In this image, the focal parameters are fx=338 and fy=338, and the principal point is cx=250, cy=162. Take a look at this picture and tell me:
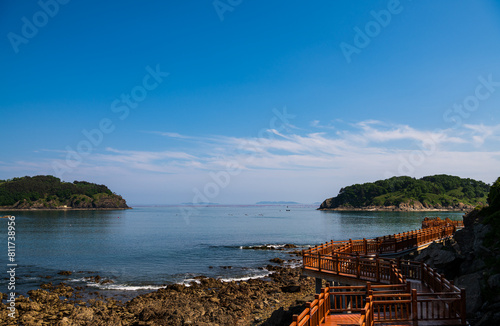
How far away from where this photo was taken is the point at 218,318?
20766mm

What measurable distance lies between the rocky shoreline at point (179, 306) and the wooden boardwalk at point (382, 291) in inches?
158

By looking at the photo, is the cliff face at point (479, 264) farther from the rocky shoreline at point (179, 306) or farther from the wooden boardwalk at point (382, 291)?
the rocky shoreline at point (179, 306)

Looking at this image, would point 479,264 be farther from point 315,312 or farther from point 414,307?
point 315,312

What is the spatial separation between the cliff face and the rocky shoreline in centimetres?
915

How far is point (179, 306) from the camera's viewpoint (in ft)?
71.8

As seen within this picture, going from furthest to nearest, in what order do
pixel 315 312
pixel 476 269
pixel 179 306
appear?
1. pixel 179 306
2. pixel 476 269
3. pixel 315 312

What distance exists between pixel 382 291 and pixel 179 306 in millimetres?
14102

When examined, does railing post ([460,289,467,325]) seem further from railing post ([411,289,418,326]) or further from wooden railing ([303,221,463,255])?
wooden railing ([303,221,463,255])

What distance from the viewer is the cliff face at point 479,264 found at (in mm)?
14711

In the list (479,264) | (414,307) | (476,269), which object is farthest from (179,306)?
(479,264)

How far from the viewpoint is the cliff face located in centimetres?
1471

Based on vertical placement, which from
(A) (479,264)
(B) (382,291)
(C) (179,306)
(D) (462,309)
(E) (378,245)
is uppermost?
(B) (382,291)

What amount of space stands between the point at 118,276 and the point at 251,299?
17.0 meters

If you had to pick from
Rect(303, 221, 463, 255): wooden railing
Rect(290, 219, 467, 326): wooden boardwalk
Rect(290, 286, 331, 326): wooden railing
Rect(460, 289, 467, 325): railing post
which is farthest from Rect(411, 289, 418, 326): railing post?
Rect(303, 221, 463, 255): wooden railing
